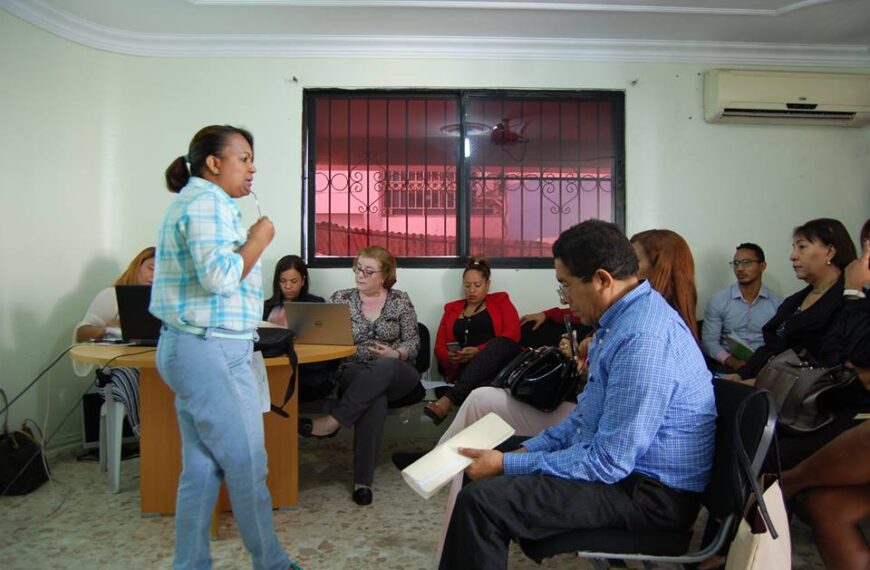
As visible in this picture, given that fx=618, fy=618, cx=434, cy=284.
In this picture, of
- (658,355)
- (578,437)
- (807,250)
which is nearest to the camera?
(658,355)

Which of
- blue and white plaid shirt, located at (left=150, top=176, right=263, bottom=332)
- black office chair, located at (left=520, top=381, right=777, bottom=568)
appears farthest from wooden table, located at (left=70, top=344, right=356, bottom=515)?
black office chair, located at (left=520, top=381, right=777, bottom=568)

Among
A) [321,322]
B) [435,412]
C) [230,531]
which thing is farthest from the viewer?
[435,412]

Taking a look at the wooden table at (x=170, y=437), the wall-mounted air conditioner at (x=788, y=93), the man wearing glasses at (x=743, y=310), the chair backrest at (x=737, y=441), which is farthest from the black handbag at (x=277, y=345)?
the wall-mounted air conditioner at (x=788, y=93)

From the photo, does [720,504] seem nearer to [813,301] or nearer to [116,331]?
[813,301]

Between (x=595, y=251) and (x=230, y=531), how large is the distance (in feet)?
5.98

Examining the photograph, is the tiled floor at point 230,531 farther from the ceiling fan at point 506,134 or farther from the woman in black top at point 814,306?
the ceiling fan at point 506,134

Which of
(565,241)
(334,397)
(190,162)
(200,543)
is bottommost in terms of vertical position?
(200,543)

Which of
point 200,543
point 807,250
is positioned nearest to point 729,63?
point 807,250

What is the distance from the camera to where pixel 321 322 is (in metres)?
2.69

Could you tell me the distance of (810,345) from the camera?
241cm

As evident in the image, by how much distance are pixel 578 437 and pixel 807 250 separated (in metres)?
1.64

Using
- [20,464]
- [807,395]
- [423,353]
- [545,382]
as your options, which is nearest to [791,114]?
[807,395]

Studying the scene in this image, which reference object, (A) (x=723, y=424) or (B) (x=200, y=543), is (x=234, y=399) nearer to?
(B) (x=200, y=543)

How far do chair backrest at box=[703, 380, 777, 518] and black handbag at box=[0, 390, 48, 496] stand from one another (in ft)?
9.43
